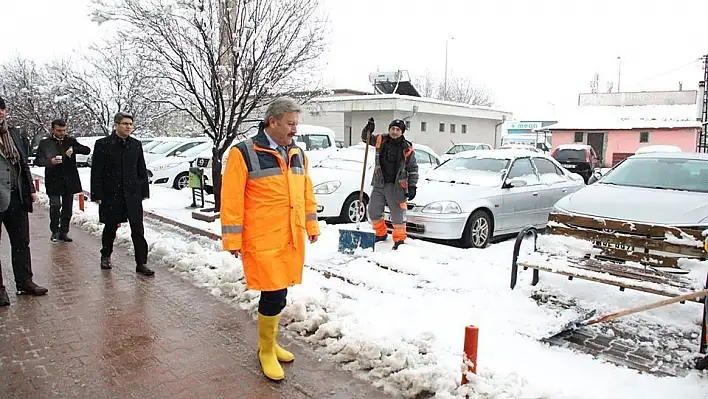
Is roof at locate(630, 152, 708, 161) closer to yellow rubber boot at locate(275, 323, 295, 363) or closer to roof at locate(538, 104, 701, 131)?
yellow rubber boot at locate(275, 323, 295, 363)

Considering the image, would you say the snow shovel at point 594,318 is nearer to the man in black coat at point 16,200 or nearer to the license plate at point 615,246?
the license plate at point 615,246

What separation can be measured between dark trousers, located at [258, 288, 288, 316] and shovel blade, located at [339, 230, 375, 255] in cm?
349

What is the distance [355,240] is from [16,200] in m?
3.92

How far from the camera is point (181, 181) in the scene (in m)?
15.9

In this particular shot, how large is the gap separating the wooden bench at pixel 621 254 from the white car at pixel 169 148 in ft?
46.3

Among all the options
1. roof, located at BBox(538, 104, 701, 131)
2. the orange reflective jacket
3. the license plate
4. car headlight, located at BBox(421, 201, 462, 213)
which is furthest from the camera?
roof, located at BBox(538, 104, 701, 131)

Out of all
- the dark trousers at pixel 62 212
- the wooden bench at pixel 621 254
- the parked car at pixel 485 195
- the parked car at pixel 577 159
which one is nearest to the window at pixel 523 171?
the parked car at pixel 485 195

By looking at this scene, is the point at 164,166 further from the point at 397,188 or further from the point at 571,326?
the point at 571,326

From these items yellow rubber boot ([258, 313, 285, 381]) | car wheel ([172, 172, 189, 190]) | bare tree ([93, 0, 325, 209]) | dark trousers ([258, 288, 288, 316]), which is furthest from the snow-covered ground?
car wheel ([172, 172, 189, 190])

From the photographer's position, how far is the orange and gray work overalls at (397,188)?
763cm

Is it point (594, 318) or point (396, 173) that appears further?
point (396, 173)

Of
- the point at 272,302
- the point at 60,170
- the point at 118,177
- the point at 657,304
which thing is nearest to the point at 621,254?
the point at 657,304

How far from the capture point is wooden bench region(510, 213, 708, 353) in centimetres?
509

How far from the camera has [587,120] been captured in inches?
1617
